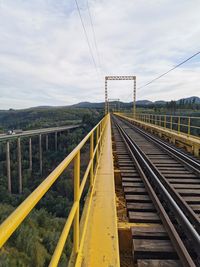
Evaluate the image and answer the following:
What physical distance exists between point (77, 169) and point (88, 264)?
0.82 metres

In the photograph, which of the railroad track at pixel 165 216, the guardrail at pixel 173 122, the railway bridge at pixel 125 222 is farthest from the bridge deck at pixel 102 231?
the guardrail at pixel 173 122

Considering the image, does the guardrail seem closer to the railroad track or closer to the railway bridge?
the railroad track

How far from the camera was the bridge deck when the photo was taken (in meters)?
2.41

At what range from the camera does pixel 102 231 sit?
3006 millimetres

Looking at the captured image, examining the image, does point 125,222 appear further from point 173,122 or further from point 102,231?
point 173,122

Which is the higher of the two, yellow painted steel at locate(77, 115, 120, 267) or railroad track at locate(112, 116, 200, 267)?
yellow painted steel at locate(77, 115, 120, 267)

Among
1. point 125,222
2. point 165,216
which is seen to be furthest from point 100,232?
point 165,216

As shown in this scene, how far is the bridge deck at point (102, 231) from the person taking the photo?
95.0 inches

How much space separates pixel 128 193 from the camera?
204 inches

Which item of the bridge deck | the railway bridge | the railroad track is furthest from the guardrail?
the bridge deck

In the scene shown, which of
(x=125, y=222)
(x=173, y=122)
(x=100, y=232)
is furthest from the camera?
(x=173, y=122)

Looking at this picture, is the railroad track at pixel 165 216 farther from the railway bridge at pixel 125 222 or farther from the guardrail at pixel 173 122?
the guardrail at pixel 173 122

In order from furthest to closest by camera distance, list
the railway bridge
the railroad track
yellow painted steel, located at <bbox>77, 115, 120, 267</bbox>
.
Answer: the railroad track, yellow painted steel, located at <bbox>77, 115, 120, 267</bbox>, the railway bridge

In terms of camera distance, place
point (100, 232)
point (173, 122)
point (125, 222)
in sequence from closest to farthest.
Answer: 1. point (100, 232)
2. point (125, 222)
3. point (173, 122)
